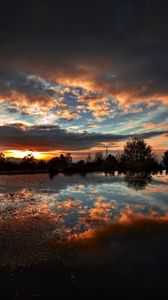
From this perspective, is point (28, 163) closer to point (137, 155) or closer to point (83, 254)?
point (137, 155)

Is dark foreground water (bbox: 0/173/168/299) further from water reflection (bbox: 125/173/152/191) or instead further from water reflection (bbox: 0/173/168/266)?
water reflection (bbox: 125/173/152/191)

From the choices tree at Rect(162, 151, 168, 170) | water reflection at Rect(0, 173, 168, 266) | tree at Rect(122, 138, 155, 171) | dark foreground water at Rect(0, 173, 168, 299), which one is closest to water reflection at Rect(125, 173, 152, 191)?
water reflection at Rect(0, 173, 168, 266)

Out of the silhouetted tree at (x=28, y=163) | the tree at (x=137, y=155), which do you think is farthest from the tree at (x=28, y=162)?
the tree at (x=137, y=155)

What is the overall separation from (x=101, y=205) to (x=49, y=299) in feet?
45.1

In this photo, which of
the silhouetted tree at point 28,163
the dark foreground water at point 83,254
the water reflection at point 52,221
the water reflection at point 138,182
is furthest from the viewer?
the silhouetted tree at point 28,163

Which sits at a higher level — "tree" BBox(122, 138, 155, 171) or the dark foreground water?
"tree" BBox(122, 138, 155, 171)

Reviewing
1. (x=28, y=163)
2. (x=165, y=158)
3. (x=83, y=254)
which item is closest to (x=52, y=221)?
(x=83, y=254)

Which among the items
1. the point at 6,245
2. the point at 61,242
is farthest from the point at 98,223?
the point at 6,245

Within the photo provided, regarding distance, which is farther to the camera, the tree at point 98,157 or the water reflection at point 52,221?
the tree at point 98,157

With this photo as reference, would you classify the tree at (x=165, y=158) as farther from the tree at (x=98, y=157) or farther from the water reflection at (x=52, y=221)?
the water reflection at (x=52, y=221)

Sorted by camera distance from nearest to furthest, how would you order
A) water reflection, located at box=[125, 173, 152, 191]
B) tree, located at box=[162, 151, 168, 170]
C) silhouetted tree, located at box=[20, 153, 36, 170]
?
water reflection, located at box=[125, 173, 152, 191] < silhouetted tree, located at box=[20, 153, 36, 170] < tree, located at box=[162, 151, 168, 170]

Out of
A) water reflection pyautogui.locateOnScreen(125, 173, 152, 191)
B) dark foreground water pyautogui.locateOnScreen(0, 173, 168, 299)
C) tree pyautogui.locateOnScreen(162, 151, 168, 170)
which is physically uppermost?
tree pyautogui.locateOnScreen(162, 151, 168, 170)

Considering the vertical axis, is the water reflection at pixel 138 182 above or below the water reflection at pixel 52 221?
above

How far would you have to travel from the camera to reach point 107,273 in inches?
310
